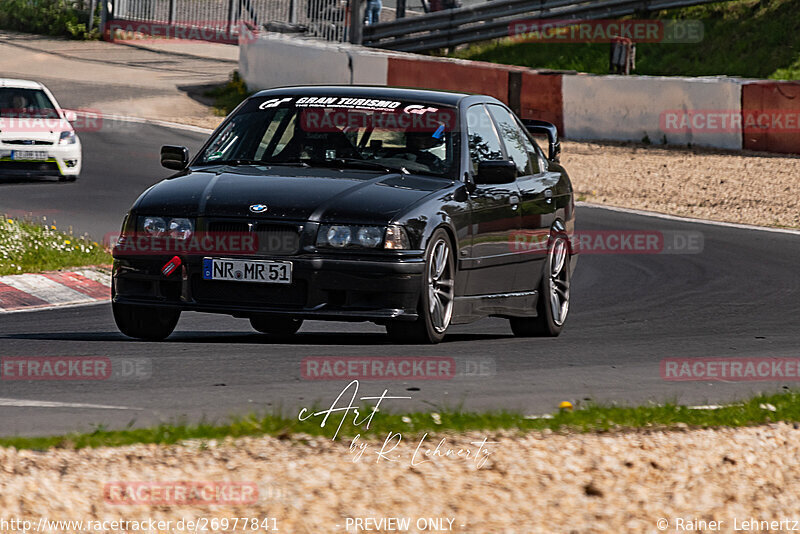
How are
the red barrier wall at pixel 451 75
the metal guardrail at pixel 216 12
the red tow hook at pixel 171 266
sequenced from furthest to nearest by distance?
the metal guardrail at pixel 216 12
the red barrier wall at pixel 451 75
the red tow hook at pixel 171 266

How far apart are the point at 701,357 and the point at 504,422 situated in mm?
3099

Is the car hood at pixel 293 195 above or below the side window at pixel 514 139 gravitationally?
below

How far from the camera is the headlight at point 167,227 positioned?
25.7 feet

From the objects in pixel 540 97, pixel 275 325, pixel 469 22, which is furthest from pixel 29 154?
pixel 469 22

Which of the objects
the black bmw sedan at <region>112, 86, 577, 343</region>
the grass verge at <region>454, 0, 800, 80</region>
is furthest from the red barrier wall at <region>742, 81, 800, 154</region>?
the black bmw sedan at <region>112, 86, 577, 343</region>

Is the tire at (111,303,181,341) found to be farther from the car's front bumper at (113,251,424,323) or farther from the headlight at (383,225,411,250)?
the headlight at (383,225,411,250)

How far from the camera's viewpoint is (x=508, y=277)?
29.7 ft

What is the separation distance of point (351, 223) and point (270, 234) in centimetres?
45

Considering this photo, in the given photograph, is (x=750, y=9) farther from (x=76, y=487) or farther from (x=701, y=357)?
(x=76, y=487)

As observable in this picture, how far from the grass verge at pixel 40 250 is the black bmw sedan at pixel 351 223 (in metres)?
3.35

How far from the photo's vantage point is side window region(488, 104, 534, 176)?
31.4 ft

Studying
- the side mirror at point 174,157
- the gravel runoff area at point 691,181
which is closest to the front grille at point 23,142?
the gravel runoff area at point 691,181

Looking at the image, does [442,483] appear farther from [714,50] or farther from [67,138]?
[714,50]

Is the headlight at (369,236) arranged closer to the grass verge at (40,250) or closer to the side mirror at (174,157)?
the side mirror at (174,157)
